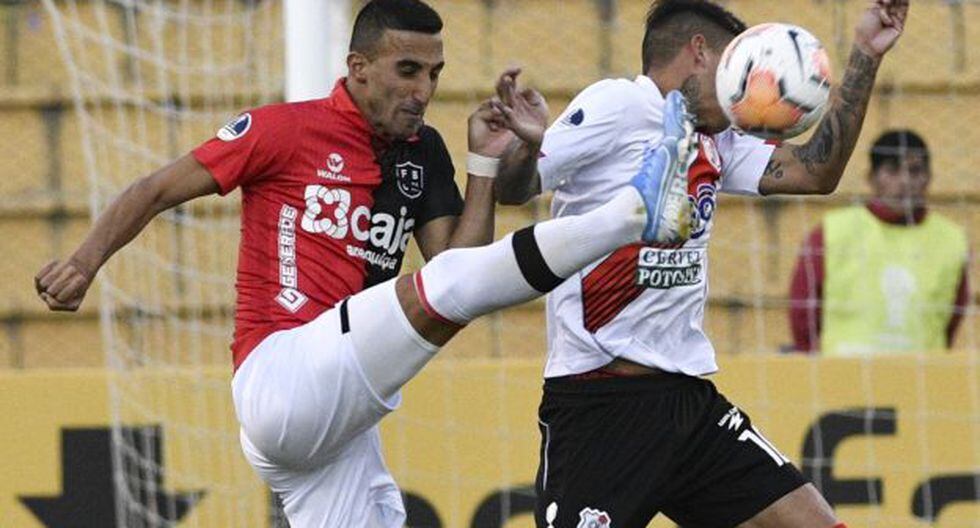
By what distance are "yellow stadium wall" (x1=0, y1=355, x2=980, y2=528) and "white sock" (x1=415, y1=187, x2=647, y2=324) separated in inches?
114

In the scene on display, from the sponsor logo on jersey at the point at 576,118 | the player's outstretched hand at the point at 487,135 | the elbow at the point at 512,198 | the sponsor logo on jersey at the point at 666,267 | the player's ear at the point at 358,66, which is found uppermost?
the player's ear at the point at 358,66

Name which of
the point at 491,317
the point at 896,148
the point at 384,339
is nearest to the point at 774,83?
the point at 384,339

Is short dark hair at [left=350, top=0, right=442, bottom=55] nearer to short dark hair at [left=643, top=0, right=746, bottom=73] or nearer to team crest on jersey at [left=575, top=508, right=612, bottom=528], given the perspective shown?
short dark hair at [left=643, top=0, right=746, bottom=73]

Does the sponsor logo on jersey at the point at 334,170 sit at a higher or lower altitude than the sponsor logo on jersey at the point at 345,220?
higher

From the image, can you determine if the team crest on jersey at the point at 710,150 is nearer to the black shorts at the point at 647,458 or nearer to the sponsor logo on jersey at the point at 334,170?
the black shorts at the point at 647,458

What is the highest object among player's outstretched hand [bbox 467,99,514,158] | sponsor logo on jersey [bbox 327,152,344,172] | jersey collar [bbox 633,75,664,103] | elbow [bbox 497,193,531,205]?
jersey collar [bbox 633,75,664,103]

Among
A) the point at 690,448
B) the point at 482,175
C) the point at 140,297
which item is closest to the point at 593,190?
the point at 482,175

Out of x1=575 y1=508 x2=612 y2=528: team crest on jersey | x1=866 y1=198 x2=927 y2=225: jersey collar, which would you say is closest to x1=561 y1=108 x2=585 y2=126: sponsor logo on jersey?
x1=575 y1=508 x2=612 y2=528: team crest on jersey

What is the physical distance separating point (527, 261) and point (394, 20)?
90 cm

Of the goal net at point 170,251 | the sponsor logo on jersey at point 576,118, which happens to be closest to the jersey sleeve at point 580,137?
the sponsor logo on jersey at point 576,118

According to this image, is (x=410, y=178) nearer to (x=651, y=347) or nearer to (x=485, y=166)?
(x=485, y=166)

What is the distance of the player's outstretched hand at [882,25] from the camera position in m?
5.73

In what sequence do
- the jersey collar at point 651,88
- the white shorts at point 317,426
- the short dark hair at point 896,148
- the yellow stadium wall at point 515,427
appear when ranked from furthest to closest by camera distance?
the short dark hair at point 896,148
the yellow stadium wall at point 515,427
the jersey collar at point 651,88
the white shorts at point 317,426

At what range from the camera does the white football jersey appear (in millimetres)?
5668
